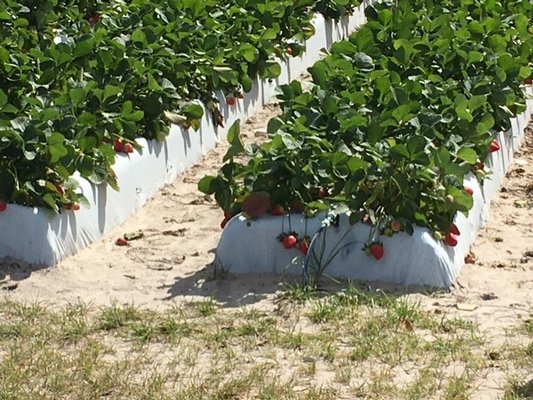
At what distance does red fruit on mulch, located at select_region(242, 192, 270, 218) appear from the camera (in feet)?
21.8

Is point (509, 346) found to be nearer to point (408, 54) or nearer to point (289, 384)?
point (289, 384)

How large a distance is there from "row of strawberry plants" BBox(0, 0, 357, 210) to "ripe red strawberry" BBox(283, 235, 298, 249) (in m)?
1.22

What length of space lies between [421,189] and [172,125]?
2374 mm

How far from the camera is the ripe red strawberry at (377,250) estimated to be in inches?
253

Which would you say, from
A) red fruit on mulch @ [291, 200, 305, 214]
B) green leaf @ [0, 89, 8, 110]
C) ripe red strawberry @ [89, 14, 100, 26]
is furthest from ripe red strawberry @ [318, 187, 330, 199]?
ripe red strawberry @ [89, 14, 100, 26]

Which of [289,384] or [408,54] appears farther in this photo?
[408,54]

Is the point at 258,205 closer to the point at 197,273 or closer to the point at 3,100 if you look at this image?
the point at 197,273

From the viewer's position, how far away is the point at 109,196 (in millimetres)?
7473

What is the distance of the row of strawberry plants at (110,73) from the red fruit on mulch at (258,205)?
97 cm

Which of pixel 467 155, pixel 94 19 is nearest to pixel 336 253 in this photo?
pixel 467 155

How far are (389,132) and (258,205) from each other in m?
0.95

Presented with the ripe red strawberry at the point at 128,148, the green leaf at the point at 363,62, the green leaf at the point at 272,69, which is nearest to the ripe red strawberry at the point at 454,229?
the green leaf at the point at 363,62

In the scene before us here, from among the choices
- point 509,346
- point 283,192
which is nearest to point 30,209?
point 283,192

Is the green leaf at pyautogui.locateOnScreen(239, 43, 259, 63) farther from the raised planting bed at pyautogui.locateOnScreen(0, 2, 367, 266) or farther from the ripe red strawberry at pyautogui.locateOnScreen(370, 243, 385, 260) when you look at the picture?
the ripe red strawberry at pyautogui.locateOnScreen(370, 243, 385, 260)
